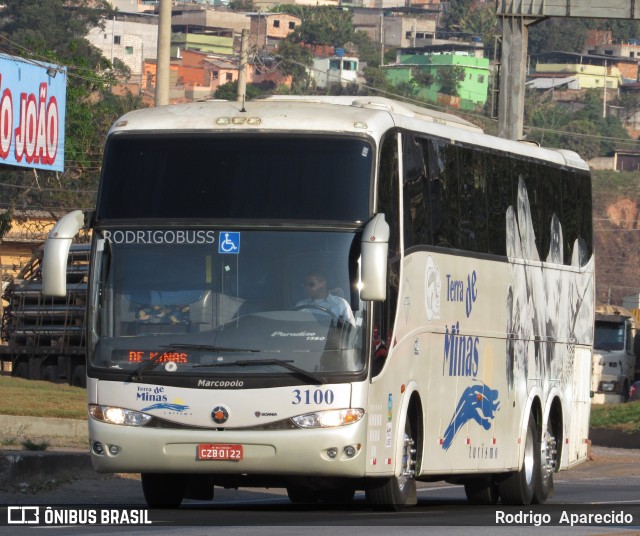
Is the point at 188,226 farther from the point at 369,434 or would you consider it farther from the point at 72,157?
the point at 72,157

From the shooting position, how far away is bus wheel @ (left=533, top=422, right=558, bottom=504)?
58.6 feet

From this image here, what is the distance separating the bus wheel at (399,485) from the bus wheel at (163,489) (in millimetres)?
1718

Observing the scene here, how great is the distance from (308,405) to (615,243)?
145694 mm

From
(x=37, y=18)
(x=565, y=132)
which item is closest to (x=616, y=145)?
(x=565, y=132)

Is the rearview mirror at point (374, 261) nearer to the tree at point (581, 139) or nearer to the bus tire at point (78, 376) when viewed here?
the bus tire at point (78, 376)

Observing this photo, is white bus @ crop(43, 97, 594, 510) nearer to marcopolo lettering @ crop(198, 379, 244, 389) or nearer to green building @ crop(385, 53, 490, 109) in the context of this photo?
marcopolo lettering @ crop(198, 379, 244, 389)

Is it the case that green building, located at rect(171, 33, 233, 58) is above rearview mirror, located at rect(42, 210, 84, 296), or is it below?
below

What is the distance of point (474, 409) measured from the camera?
16047 millimetres

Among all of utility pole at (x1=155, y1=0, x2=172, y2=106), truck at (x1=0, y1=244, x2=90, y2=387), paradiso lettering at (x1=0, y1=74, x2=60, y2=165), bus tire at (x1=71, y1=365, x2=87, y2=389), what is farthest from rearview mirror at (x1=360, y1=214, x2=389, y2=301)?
paradiso lettering at (x1=0, y1=74, x2=60, y2=165)

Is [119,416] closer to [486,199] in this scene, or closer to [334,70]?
[486,199]

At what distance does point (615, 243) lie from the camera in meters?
156

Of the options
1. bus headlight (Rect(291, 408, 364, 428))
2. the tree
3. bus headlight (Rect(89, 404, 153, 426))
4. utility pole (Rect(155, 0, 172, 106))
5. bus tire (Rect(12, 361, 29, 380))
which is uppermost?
utility pole (Rect(155, 0, 172, 106))

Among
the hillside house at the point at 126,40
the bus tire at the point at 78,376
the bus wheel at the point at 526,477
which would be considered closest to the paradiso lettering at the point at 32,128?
the bus tire at the point at 78,376

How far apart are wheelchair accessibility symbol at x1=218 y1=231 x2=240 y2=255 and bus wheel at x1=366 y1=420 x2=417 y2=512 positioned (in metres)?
2.21
